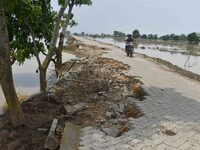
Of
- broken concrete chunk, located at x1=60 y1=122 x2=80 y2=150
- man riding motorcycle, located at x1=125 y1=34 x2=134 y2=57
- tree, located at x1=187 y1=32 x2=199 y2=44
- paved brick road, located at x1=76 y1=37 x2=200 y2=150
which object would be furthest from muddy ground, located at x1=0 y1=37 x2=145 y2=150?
tree, located at x1=187 y1=32 x2=199 y2=44

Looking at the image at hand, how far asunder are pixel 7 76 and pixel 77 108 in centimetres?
198

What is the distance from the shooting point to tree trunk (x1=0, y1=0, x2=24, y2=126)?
267 inches

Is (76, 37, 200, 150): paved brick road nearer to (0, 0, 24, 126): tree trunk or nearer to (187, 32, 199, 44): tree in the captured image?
(0, 0, 24, 126): tree trunk

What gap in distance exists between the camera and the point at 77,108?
820 centimetres

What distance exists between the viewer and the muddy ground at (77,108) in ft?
23.0

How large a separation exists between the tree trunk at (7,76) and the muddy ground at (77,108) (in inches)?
9.7

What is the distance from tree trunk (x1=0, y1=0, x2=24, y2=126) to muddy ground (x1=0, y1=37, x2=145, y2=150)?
0.25m

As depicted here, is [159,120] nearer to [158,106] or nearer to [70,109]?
[158,106]

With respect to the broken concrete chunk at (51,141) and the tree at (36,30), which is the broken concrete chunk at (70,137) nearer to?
the broken concrete chunk at (51,141)

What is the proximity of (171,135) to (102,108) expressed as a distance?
206cm

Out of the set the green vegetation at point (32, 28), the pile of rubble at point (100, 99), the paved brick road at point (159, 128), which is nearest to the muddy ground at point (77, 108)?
the pile of rubble at point (100, 99)

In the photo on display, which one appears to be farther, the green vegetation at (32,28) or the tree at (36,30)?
the tree at (36,30)

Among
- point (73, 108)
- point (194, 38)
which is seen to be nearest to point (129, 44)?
point (73, 108)

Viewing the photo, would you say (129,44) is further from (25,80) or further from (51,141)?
(51,141)
